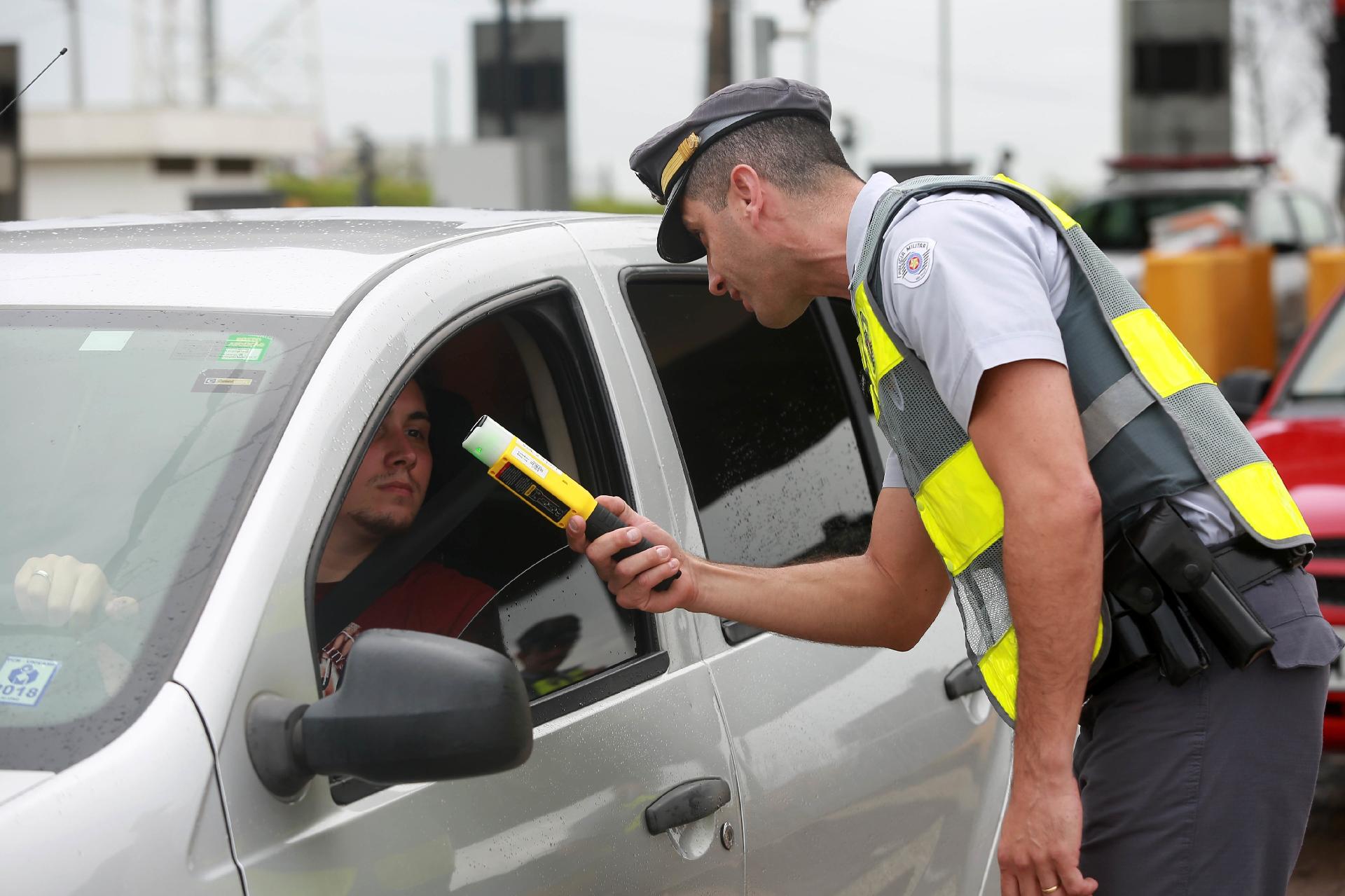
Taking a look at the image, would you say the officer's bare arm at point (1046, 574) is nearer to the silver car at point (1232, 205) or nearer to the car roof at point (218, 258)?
the car roof at point (218, 258)

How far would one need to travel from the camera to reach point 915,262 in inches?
81.4

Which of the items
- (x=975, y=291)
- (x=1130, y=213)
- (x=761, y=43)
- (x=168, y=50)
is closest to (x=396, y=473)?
(x=975, y=291)

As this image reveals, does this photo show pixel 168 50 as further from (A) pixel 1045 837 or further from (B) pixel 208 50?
(A) pixel 1045 837

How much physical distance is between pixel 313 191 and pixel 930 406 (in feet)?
150

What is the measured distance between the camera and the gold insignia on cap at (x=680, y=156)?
2.45 meters

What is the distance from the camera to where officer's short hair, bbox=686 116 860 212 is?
94.3 inches

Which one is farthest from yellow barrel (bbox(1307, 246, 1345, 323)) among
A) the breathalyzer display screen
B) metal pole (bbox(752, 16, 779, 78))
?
the breathalyzer display screen

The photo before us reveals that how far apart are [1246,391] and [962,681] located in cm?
373

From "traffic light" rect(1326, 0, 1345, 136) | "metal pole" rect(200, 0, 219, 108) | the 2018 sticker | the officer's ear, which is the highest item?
"metal pole" rect(200, 0, 219, 108)

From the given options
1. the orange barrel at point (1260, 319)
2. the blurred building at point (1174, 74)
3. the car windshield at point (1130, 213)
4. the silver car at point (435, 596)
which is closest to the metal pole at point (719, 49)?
the car windshield at point (1130, 213)

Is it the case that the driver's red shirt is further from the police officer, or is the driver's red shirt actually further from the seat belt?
the police officer

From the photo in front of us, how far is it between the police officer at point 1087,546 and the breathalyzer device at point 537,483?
30 mm

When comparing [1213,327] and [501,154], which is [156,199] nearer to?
[501,154]

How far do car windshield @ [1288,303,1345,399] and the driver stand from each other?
467 cm
